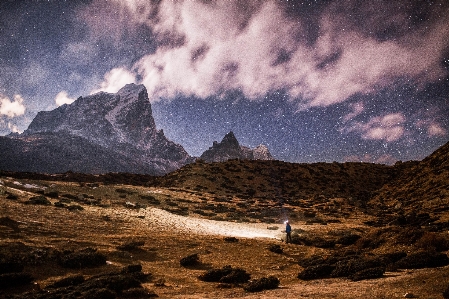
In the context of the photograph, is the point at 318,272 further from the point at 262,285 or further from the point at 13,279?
the point at 13,279

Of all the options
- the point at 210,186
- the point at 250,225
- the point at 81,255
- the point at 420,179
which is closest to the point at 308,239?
the point at 250,225

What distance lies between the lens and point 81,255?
50.7 ft

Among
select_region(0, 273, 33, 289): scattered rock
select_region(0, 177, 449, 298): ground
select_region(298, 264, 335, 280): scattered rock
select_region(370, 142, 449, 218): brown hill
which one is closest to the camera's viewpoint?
select_region(0, 177, 449, 298): ground

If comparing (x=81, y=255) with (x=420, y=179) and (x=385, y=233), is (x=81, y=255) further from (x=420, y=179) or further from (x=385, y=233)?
(x=420, y=179)

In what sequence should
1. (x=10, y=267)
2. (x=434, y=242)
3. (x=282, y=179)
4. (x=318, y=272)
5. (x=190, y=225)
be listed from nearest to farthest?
1. (x=10, y=267)
2. (x=318, y=272)
3. (x=434, y=242)
4. (x=190, y=225)
5. (x=282, y=179)

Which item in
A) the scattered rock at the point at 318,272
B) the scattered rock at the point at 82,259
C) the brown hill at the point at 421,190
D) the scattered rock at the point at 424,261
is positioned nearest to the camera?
the scattered rock at the point at 424,261


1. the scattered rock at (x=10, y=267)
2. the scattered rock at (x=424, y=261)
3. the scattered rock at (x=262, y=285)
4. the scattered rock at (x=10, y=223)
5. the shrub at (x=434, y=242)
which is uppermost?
the scattered rock at (x=10, y=223)

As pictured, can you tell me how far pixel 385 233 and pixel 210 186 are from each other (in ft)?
179

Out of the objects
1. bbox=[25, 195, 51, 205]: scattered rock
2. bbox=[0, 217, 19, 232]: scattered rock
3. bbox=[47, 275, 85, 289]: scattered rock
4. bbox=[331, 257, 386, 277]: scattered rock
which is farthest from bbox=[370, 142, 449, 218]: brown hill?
bbox=[25, 195, 51, 205]: scattered rock

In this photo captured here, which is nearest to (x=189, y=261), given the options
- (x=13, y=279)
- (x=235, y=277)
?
(x=235, y=277)

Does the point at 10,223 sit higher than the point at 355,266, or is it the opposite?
the point at 10,223

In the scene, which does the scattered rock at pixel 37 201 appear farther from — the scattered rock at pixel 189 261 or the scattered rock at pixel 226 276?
the scattered rock at pixel 226 276

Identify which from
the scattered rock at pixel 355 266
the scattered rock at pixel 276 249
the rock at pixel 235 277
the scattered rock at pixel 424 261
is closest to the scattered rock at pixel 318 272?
the scattered rock at pixel 355 266

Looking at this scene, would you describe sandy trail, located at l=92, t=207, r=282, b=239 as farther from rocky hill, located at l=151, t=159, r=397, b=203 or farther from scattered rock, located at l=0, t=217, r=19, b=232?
rocky hill, located at l=151, t=159, r=397, b=203
